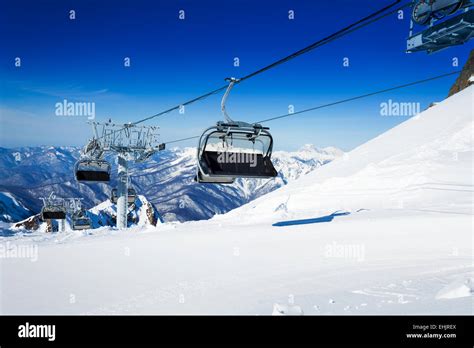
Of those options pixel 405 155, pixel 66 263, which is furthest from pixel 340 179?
pixel 66 263

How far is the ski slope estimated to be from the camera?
203 inches

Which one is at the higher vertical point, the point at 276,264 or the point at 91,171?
the point at 91,171

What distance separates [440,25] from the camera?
4246 millimetres

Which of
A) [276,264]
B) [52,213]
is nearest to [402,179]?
[276,264]

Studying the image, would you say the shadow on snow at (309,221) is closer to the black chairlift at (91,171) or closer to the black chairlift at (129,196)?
the black chairlift at (91,171)

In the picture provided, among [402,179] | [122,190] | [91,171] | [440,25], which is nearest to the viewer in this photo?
[440,25]

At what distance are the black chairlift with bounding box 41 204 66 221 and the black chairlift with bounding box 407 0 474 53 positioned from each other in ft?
102

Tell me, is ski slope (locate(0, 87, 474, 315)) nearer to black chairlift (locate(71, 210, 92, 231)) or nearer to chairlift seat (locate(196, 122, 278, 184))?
chairlift seat (locate(196, 122, 278, 184))

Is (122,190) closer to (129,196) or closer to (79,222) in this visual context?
(129,196)

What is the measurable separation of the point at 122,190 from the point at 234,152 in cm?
1989

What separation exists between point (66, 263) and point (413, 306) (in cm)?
671

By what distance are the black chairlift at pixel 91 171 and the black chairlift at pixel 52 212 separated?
11674mm

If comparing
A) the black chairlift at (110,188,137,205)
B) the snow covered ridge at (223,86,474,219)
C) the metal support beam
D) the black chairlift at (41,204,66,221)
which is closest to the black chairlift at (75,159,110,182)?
the metal support beam
